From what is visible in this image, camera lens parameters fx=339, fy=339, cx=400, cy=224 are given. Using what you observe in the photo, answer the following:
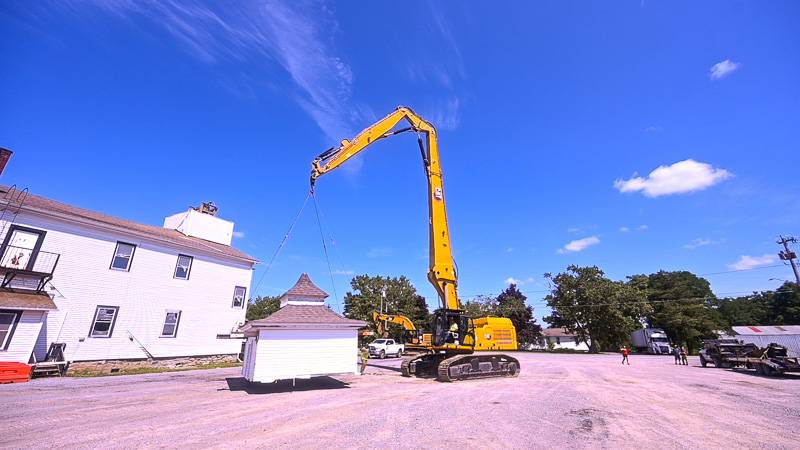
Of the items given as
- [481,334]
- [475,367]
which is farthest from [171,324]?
[481,334]

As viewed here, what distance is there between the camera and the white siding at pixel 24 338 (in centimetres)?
1469

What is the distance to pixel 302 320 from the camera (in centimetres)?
1300

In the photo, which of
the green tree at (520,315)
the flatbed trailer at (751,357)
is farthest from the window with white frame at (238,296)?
the green tree at (520,315)

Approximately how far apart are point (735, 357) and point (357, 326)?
24925mm

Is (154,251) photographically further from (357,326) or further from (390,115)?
(390,115)

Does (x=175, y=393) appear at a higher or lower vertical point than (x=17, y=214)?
lower

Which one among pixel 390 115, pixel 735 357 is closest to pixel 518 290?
pixel 735 357

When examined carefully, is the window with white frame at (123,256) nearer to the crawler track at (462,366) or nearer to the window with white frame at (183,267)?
the window with white frame at (183,267)

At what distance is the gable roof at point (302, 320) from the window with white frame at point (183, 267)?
39.3ft

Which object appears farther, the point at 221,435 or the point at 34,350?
the point at 34,350

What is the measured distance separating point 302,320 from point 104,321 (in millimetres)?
13489

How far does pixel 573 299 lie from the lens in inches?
1796

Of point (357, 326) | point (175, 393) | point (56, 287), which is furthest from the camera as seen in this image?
point (56, 287)

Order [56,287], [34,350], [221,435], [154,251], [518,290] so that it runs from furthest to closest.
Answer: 1. [518,290]
2. [154,251]
3. [56,287]
4. [34,350]
5. [221,435]
